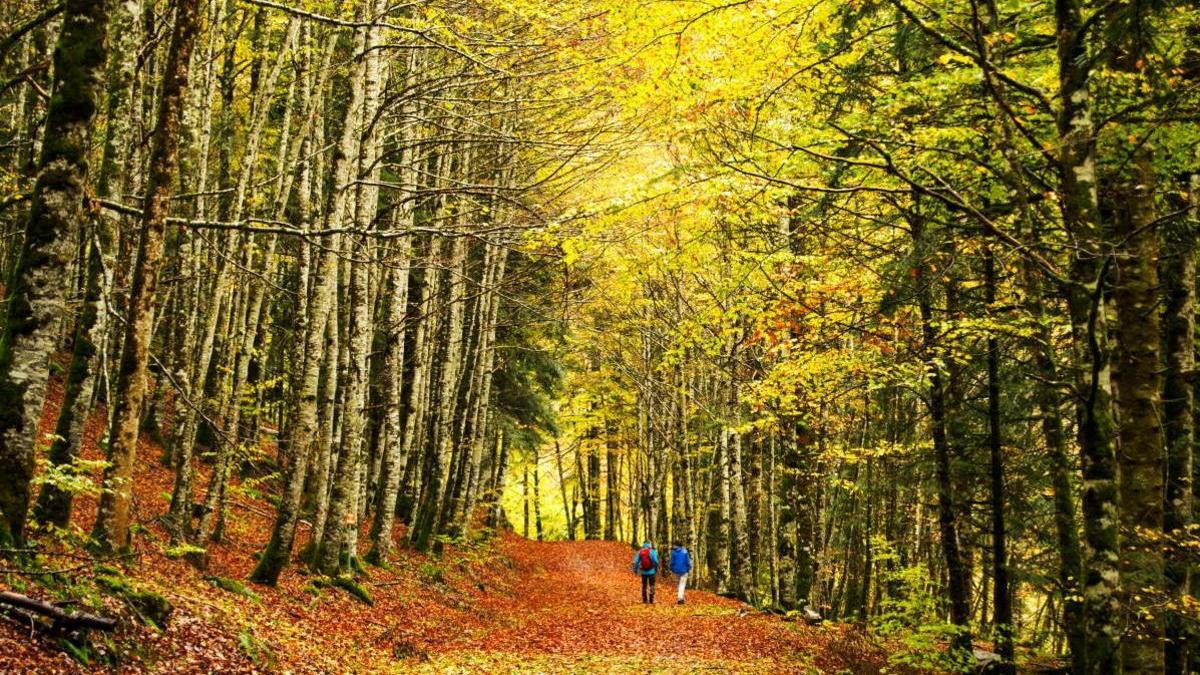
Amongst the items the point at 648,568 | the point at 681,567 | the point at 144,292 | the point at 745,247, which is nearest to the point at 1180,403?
the point at 745,247

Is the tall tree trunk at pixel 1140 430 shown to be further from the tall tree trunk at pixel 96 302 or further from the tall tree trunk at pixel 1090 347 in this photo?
the tall tree trunk at pixel 96 302

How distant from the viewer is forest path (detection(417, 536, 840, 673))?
10.5m

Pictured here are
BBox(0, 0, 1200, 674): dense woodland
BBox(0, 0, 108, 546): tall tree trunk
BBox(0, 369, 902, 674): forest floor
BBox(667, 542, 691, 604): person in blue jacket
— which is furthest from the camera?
BBox(667, 542, 691, 604): person in blue jacket

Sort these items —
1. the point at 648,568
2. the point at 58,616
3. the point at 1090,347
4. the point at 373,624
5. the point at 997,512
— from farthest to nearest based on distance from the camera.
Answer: the point at 648,568
the point at 373,624
the point at 997,512
the point at 58,616
the point at 1090,347

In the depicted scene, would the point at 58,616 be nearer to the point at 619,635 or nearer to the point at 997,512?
the point at 619,635

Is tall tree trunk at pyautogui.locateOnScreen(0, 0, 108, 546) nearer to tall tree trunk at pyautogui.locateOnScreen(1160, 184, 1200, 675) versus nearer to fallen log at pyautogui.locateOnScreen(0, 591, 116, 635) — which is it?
fallen log at pyautogui.locateOnScreen(0, 591, 116, 635)

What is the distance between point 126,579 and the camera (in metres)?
6.96

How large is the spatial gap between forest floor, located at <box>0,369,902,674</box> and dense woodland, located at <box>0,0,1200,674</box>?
602mm

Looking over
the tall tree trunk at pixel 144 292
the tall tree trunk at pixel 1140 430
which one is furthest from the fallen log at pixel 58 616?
the tall tree trunk at pixel 1140 430

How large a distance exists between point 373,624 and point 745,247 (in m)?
11.0

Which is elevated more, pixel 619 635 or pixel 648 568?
pixel 648 568

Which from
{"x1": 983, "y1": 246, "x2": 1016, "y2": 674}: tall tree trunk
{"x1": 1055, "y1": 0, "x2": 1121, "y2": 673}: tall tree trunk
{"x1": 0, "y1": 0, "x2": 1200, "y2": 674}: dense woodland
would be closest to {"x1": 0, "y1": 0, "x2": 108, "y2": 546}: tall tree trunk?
{"x1": 0, "y1": 0, "x2": 1200, "y2": 674}: dense woodland

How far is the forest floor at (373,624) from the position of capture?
628 centimetres

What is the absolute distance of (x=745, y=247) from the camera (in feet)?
55.2
